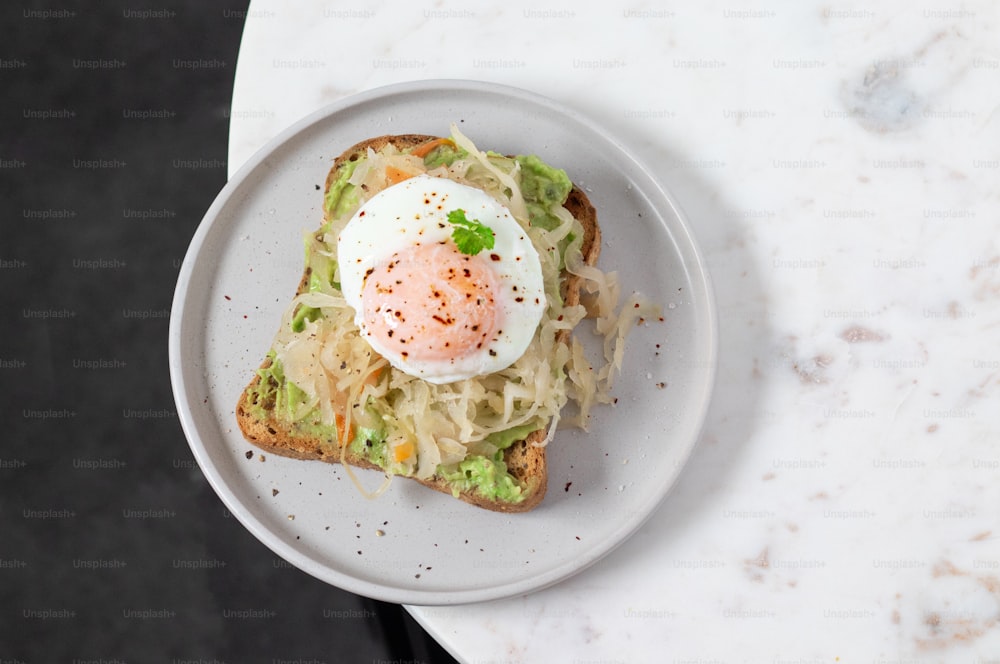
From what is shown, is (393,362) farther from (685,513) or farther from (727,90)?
(727,90)

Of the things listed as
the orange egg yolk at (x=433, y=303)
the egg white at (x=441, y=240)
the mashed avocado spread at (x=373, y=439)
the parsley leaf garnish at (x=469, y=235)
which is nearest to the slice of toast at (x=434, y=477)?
the mashed avocado spread at (x=373, y=439)

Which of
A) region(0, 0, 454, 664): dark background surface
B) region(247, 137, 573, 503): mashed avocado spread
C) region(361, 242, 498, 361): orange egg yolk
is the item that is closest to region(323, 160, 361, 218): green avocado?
region(247, 137, 573, 503): mashed avocado spread

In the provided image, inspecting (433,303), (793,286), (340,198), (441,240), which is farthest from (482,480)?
(793,286)

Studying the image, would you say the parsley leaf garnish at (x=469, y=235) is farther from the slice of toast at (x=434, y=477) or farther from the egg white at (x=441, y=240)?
the slice of toast at (x=434, y=477)

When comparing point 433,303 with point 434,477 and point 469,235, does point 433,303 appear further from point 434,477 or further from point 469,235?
point 434,477

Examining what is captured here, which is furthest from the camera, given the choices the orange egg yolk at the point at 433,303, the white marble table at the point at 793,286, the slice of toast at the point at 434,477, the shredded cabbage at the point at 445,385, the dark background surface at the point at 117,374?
the dark background surface at the point at 117,374

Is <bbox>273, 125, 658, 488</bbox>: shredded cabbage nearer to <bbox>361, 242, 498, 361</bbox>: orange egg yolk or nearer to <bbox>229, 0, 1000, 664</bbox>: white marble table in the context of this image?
<bbox>361, 242, 498, 361</bbox>: orange egg yolk
